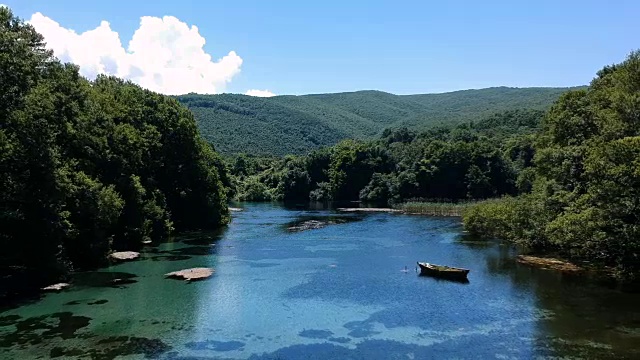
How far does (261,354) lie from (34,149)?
24566 millimetres

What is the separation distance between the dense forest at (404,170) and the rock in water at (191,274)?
68.4 m

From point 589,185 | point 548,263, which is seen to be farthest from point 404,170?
point 589,185

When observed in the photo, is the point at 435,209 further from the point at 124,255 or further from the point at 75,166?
the point at 75,166

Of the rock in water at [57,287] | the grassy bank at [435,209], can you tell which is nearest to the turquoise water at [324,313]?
the rock in water at [57,287]

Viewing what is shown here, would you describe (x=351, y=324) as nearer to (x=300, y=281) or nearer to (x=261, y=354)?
(x=261, y=354)

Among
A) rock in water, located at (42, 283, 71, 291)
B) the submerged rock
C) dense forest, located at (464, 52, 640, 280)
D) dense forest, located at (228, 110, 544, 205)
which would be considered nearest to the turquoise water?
rock in water, located at (42, 283, 71, 291)

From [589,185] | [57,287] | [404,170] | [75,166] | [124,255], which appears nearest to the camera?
[57,287]

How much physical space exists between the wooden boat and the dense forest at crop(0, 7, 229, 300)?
1197 inches

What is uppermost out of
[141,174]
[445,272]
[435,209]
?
[141,174]

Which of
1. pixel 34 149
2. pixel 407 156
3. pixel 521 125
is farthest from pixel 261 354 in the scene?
pixel 521 125

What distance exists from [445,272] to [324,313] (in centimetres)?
1486

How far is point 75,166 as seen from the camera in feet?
167

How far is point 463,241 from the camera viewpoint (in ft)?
227

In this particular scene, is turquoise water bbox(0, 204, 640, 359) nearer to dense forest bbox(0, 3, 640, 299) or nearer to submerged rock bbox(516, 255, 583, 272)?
submerged rock bbox(516, 255, 583, 272)
